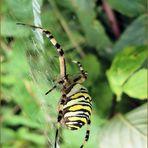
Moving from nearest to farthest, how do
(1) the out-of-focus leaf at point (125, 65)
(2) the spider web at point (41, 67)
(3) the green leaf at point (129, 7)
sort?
(2) the spider web at point (41, 67)
(1) the out-of-focus leaf at point (125, 65)
(3) the green leaf at point (129, 7)

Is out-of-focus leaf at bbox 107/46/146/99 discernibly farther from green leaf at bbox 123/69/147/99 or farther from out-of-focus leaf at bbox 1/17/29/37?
out-of-focus leaf at bbox 1/17/29/37

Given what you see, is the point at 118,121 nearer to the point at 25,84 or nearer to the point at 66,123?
the point at 25,84

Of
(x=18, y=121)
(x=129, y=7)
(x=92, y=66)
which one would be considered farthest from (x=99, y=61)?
(x=18, y=121)

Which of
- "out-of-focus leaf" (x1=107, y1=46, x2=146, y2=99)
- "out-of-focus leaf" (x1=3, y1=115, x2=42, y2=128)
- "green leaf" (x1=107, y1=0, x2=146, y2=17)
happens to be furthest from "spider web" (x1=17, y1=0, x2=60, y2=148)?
"out-of-focus leaf" (x1=3, y1=115, x2=42, y2=128)

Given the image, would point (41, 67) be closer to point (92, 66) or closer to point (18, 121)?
point (92, 66)

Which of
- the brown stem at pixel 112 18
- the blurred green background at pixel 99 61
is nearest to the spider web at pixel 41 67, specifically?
the blurred green background at pixel 99 61

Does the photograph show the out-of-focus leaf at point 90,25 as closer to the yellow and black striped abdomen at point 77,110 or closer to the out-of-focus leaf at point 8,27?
the out-of-focus leaf at point 8,27

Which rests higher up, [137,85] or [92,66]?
[92,66]

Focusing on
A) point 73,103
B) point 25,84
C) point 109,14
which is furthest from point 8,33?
point 73,103
